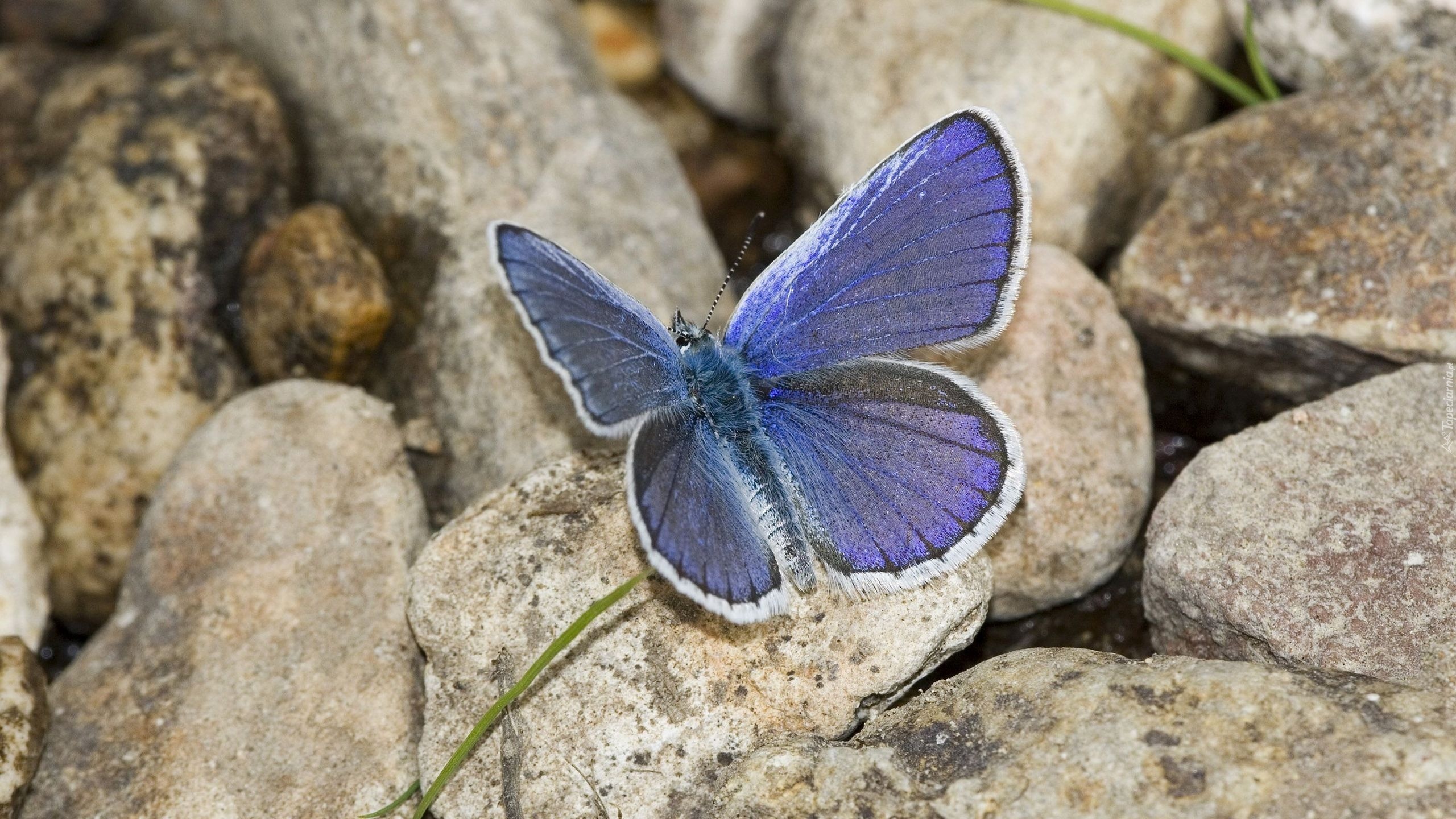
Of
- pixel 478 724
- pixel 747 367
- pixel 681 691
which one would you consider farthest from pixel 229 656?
pixel 747 367

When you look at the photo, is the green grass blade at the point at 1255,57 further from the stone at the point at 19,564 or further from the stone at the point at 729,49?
the stone at the point at 19,564

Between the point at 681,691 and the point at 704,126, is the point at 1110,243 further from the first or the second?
the point at 681,691

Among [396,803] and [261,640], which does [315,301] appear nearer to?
[261,640]

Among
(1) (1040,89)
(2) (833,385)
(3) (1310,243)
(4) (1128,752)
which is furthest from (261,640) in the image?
(3) (1310,243)

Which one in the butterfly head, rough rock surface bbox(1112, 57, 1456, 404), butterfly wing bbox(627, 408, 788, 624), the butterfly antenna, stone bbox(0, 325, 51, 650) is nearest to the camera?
butterfly wing bbox(627, 408, 788, 624)

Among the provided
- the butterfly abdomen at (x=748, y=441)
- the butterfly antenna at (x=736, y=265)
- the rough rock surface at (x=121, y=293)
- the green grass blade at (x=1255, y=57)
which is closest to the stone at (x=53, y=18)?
the rough rock surface at (x=121, y=293)

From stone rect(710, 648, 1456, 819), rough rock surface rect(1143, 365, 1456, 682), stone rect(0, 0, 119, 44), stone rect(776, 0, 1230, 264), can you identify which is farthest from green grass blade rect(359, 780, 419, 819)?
stone rect(0, 0, 119, 44)

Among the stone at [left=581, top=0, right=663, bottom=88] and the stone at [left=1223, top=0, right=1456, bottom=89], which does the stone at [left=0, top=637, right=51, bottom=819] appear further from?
the stone at [left=1223, top=0, right=1456, bottom=89]
